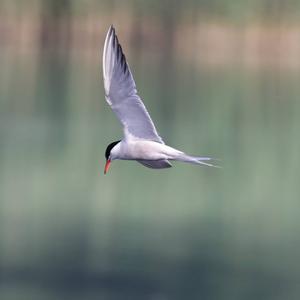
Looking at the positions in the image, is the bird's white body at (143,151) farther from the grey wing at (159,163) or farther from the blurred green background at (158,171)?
the blurred green background at (158,171)

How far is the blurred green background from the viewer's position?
11156 mm

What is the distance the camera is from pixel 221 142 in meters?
18.9

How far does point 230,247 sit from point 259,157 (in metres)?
5.73

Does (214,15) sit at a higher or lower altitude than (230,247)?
higher

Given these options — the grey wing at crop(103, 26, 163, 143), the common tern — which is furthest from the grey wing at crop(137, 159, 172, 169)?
the grey wing at crop(103, 26, 163, 143)

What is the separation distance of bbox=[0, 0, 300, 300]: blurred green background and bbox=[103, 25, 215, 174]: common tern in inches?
148

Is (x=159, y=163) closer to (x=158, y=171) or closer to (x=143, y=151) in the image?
(x=143, y=151)

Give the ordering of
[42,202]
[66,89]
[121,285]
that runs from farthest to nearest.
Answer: [66,89] < [42,202] < [121,285]

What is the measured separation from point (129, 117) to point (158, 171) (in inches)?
383

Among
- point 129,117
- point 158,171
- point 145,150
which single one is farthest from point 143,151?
point 158,171

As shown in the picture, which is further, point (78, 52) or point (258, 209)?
point (78, 52)

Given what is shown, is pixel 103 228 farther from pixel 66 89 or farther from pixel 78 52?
pixel 78 52

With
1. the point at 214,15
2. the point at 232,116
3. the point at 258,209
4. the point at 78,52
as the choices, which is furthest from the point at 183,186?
the point at 78,52

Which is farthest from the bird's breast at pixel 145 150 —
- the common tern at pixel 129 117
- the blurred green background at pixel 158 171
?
the blurred green background at pixel 158 171
